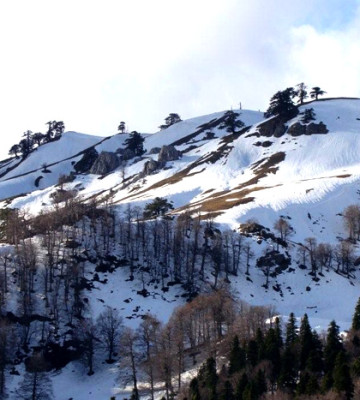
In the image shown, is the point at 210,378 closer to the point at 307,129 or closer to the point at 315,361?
the point at 315,361

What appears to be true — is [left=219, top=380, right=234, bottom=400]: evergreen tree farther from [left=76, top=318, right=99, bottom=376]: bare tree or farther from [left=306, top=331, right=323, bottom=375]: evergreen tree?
[left=76, top=318, right=99, bottom=376]: bare tree

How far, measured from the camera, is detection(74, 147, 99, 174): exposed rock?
18612 cm

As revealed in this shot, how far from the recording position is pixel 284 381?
48.2 metres

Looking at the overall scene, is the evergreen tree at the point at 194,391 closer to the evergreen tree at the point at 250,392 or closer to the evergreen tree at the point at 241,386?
the evergreen tree at the point at 241,386

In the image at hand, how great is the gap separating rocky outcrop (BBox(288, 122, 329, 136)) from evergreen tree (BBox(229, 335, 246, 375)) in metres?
114

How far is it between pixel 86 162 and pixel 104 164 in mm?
14562

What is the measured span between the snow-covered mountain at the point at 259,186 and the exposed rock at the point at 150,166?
352 millimetres

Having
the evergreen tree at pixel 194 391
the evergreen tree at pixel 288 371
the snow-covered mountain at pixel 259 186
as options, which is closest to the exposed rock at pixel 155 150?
the snow-covered mountain at pixel 259 186

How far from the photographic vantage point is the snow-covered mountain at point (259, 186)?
83.6 metres

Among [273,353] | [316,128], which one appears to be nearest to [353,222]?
[273,353]

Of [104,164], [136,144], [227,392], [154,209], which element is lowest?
[227,392]

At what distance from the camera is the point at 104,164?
588 ft

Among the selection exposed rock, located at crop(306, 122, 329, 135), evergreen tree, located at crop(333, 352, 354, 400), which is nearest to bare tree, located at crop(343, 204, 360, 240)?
exposed rock, located at crop(306, 122, 329, 135)

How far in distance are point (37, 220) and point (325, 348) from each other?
211 ft
